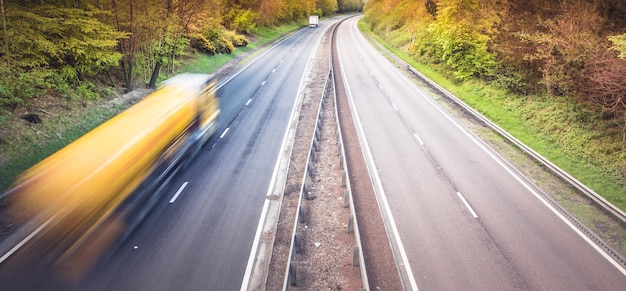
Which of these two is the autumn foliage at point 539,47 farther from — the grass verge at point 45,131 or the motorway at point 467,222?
the grass verge at point 45,131

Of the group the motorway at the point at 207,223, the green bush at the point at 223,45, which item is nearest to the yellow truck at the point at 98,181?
the motorway at the point at 207,223

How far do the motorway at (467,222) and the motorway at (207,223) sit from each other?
4300 mm

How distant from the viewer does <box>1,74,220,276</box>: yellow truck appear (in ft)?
28.5

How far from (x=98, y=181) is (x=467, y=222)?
1050 centimetres

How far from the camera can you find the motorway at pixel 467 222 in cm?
816

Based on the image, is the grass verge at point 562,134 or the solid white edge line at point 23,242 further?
the grass verge at point 562,134

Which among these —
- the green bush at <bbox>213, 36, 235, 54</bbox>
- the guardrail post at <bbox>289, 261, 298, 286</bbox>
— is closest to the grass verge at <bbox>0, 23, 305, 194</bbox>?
the guardrail post at <bbox>289, 261, 298, 286</bbox>

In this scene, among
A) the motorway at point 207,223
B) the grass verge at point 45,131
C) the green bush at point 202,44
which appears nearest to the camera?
the motorway at point 207,223

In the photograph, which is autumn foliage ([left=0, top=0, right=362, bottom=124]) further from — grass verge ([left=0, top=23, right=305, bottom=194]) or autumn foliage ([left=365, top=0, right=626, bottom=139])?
autumn foliage ([left=365, top=0, right=626, bottom=139])

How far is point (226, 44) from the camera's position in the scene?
3606 cm

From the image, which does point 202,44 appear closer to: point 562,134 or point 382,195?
point 382,195

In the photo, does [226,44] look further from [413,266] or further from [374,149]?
[413,266]

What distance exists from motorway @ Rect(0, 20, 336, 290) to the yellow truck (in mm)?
576

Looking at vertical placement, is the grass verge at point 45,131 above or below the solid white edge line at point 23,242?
above
